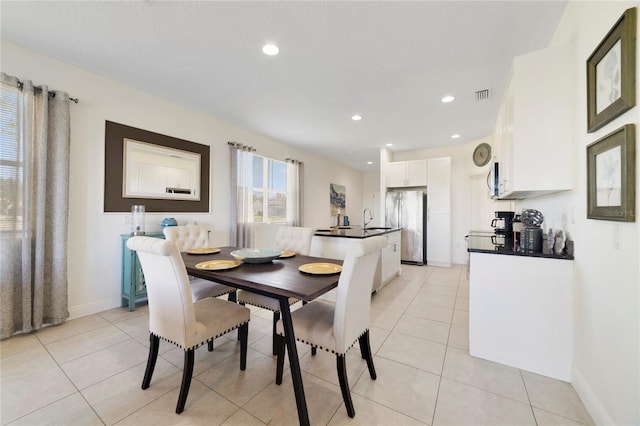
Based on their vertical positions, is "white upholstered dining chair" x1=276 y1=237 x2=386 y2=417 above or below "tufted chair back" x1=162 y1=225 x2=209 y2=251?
below

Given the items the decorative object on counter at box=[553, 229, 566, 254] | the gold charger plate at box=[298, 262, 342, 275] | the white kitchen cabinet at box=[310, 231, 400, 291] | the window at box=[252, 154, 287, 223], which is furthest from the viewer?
the window at box=[252, 154, 287, 223]

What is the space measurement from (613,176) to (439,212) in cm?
433

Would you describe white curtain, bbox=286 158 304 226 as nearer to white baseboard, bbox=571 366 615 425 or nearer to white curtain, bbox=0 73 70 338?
white curtain, bbox=0 73 70 338

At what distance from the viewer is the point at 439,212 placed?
5.38m

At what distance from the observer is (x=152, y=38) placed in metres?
2.12

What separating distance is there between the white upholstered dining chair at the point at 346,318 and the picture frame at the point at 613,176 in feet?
3.55

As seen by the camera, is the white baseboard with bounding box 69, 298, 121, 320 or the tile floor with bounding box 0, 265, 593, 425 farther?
the white baseboard with bounding box 69, 298, 121, 320

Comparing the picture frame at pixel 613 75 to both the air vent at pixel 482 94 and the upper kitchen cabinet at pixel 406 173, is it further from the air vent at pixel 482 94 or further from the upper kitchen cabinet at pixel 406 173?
the upper kitchen cabinet at pixel 406 173

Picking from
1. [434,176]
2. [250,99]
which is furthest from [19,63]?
[434,176]

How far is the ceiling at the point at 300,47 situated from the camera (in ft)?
5.98

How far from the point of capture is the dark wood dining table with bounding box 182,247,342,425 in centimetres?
130

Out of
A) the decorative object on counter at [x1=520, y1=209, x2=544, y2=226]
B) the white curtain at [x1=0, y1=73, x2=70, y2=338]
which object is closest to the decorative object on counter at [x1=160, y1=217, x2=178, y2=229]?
the white curtain at [x1=0, y1=73, x2=70, y2=338]

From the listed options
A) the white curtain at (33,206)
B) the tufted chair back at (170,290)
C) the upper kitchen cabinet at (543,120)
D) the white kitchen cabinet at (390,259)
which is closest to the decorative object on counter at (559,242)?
the upper kitchen cabinet at (543,120)

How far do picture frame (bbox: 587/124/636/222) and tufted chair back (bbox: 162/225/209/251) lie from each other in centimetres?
313
